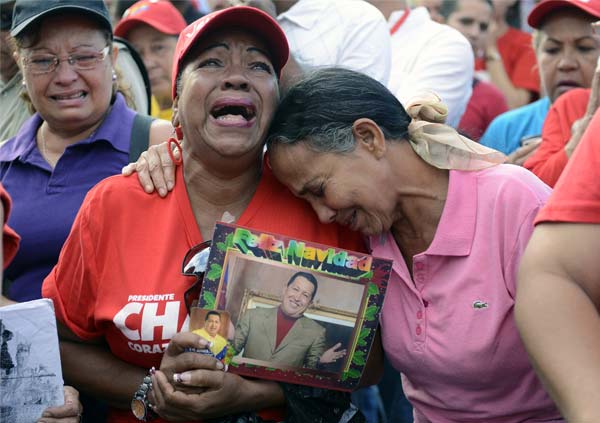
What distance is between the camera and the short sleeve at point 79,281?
296 centimetres

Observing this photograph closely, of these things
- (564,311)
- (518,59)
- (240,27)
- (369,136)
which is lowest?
(518,59)

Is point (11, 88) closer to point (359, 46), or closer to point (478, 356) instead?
point (359, 46)

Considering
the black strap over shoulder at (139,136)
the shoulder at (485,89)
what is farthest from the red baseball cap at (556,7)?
the black strap over shoulder at (139,136)

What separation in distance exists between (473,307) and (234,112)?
964 millimetres

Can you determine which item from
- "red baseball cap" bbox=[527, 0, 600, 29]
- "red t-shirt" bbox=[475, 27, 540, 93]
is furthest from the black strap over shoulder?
"red t-shirt" bbox=[475, 27, 540, 93]

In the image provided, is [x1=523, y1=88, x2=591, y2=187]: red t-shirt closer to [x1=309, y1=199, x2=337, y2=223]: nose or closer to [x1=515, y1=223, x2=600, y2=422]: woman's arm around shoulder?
[x1=309, y1=199, x2=337, y2=223]: nose

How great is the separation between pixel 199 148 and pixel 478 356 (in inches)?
43.1

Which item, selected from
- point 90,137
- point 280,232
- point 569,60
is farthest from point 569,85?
point 90,137

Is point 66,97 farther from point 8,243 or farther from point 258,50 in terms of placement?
point 258,50

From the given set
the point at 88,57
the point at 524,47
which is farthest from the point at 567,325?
the point at 524,47

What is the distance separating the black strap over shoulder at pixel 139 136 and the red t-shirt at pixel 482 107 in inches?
96.2

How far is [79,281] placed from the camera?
297cm

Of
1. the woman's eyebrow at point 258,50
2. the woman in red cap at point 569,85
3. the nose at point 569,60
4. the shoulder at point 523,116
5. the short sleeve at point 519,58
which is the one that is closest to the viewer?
the woman's eyebrow at point 258,50

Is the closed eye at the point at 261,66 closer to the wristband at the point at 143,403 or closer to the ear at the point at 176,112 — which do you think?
the ear at the point at 176,112
